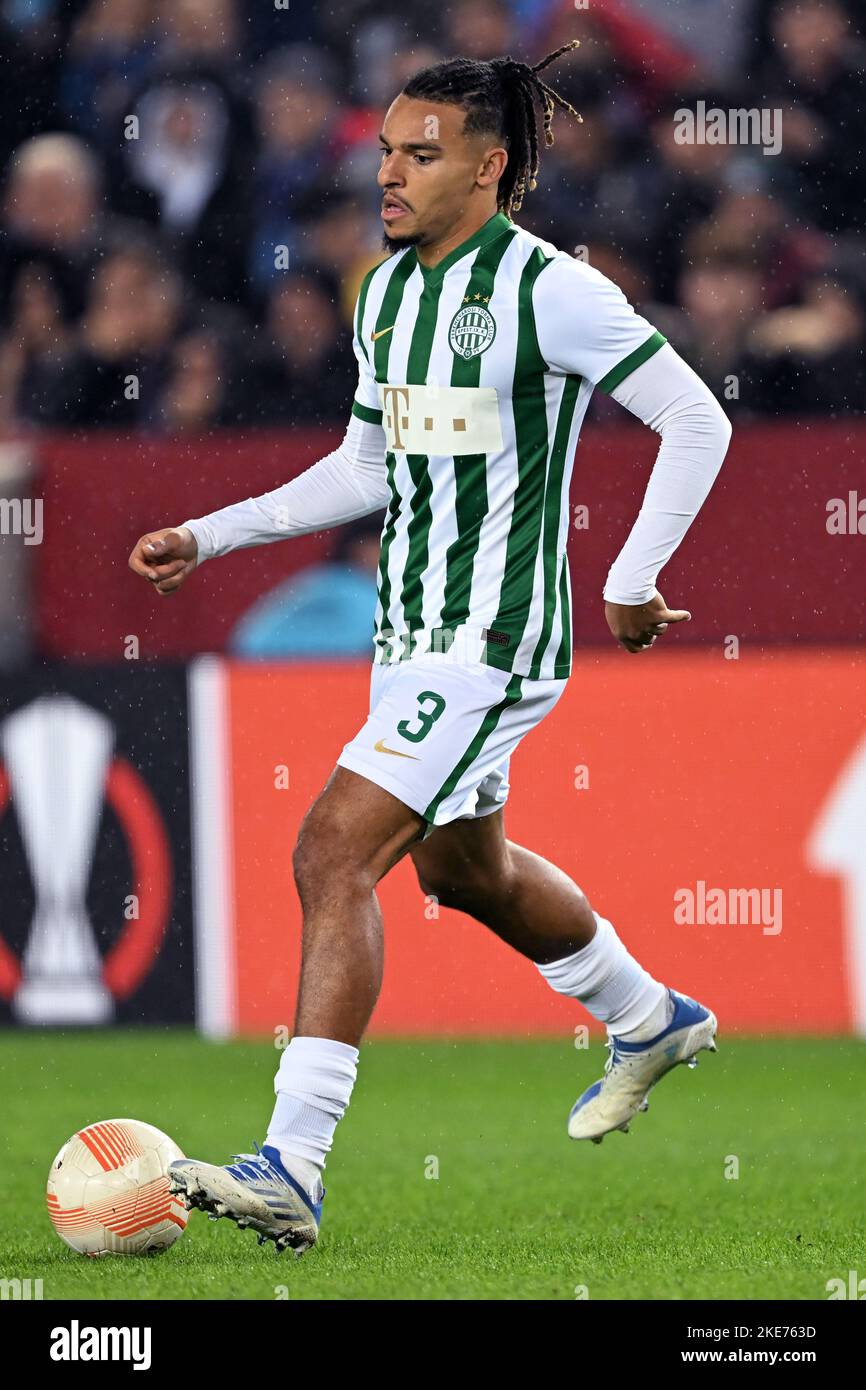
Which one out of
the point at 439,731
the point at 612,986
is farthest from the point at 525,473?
the point at 612,986

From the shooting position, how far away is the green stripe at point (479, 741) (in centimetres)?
361

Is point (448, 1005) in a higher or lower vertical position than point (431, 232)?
lower

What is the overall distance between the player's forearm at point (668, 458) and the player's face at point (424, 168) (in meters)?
0.44

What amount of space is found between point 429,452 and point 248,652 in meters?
3.24

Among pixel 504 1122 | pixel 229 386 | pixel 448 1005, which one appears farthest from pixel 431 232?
pixel 229 386

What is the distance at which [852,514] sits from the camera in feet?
21.8

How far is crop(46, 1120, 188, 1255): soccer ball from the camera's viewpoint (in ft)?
12.0

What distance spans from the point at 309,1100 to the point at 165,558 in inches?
38.9

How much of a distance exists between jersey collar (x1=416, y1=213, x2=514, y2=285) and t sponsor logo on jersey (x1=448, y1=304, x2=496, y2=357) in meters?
0.10

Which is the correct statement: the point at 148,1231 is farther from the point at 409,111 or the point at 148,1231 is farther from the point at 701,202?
the point at 701,202

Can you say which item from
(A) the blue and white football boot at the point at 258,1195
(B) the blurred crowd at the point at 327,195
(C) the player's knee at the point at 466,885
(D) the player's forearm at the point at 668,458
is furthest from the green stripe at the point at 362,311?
(B) the blurred crowd at the point at 327,195

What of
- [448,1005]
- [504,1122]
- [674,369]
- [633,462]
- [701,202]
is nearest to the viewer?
[674,369]

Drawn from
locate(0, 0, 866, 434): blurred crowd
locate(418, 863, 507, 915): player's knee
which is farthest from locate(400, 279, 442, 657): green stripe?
locate(0, 0, 866, 434): blurred crowd

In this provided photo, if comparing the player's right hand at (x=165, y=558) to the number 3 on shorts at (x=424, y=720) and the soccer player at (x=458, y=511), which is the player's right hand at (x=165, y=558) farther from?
the number 3 on shorts at (x=424, y=720)
